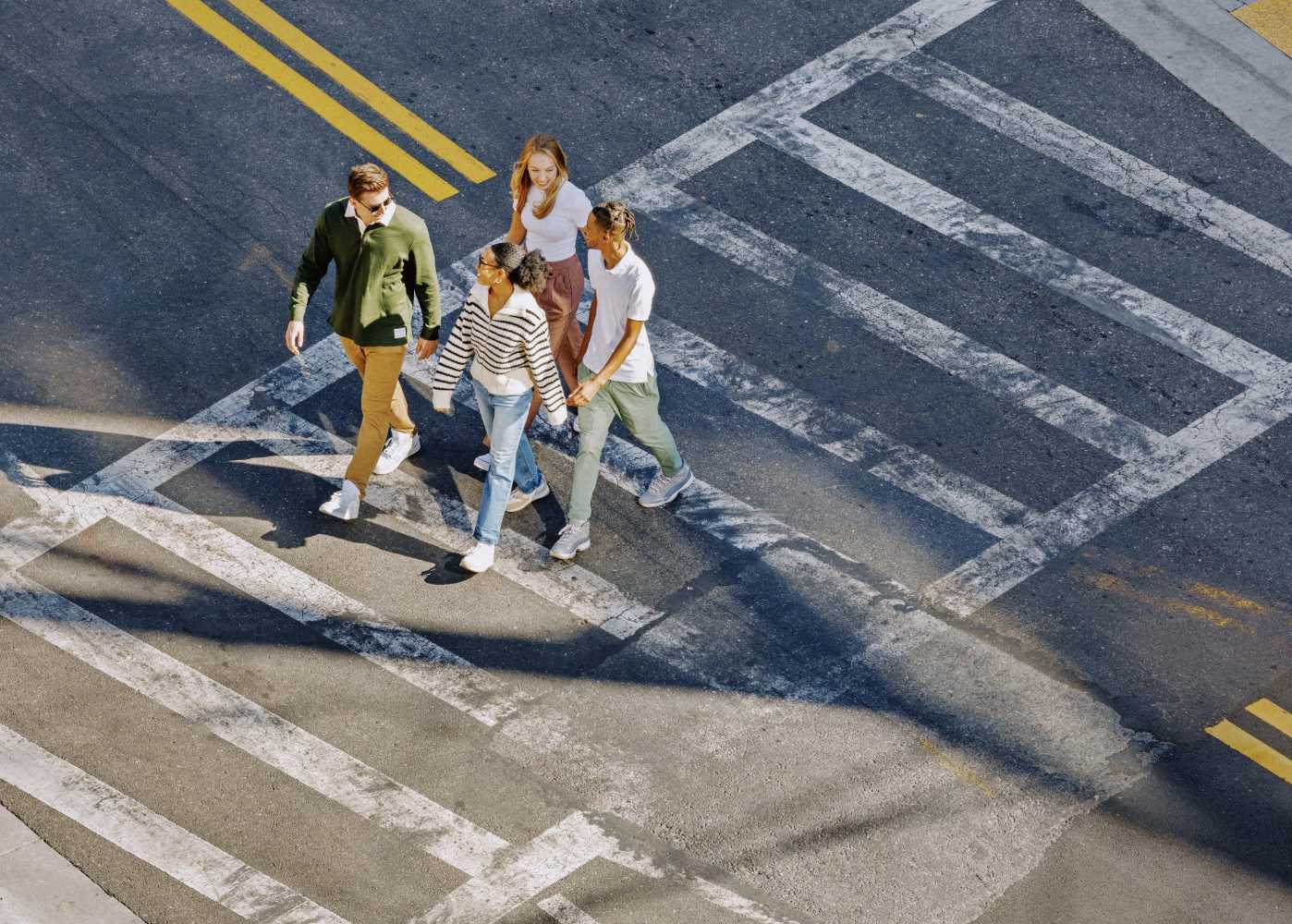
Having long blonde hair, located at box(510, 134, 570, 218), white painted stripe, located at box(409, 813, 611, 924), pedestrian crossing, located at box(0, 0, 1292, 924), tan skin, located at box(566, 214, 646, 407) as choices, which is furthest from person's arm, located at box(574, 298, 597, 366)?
white painted stripe, located at box(409, 813, 611, 924)

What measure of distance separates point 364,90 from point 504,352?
440 centimetres

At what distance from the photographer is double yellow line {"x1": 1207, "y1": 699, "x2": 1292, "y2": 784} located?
28.8ft


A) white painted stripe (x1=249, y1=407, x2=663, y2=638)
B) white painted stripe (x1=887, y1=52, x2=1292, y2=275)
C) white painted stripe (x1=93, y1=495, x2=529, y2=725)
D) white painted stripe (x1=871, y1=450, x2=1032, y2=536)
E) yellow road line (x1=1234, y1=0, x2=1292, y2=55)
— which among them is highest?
yellow road line (x1=1234, y1=0, x2=1292, y2=55)

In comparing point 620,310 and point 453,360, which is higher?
point 620,310

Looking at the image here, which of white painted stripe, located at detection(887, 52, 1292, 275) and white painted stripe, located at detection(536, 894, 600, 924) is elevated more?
white painted stripe, located at detection(887, 52, 1292, 275)

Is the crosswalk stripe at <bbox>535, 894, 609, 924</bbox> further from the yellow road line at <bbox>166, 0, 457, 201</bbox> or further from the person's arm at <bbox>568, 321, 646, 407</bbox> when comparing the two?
the yellow road line at <bbox>166, 0, 457, 201</bbox>

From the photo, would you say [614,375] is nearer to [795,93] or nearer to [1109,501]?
[1109,501]

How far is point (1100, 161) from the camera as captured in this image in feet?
39.9

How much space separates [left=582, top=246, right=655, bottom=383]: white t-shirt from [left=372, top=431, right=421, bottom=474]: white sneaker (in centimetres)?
133

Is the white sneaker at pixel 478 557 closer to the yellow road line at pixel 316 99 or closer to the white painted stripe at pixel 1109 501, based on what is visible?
the white painted stripe at pixel 1109 501

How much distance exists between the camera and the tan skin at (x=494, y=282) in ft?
28.2

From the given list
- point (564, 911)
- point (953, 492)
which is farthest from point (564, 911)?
point (953, 492)

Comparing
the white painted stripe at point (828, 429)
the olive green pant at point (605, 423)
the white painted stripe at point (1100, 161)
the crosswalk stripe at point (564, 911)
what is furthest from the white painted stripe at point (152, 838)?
the white painted stripe at point (1100, 161)

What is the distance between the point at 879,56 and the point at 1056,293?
267 cm
